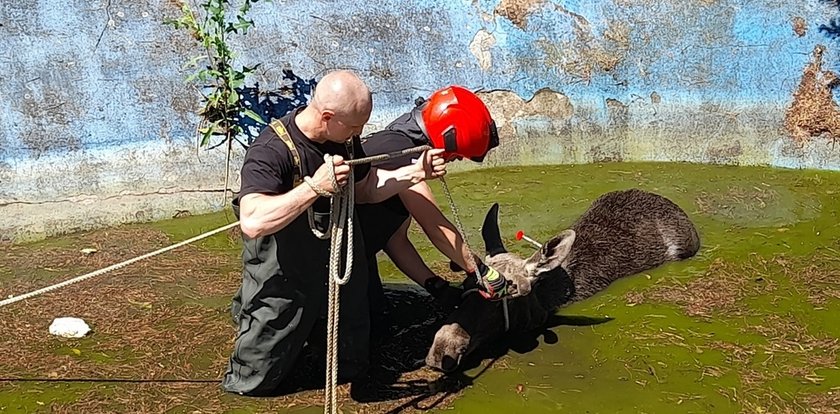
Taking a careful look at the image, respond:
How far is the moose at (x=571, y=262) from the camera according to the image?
4773 mm

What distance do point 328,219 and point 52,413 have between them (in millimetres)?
1676

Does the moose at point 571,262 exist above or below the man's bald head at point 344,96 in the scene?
below

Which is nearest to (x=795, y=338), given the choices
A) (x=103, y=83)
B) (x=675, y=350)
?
(x=675, y=350)

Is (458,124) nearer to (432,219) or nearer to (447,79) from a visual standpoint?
(432,219)

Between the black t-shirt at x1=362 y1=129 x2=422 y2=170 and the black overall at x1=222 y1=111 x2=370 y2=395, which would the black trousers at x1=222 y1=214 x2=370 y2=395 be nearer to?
the black overall at x1=222 y1=111 x2=370 y2=395

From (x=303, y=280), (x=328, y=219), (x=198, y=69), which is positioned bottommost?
(x=303, y=280)

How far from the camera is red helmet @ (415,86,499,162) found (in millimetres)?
4344

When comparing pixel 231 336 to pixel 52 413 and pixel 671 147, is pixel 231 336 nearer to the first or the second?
pixel 52 413

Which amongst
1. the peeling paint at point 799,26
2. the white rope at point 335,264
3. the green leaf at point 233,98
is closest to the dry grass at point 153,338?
the white rope at point 335,264

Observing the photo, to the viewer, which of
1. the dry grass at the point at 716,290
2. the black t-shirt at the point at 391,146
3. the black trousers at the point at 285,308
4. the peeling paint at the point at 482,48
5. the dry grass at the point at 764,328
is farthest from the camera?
the peeling paint at the point at 482,48

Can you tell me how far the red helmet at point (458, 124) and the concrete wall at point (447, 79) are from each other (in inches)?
130

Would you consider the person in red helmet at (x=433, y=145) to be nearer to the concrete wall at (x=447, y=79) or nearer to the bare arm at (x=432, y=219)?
the bare arm at (x=432, y=219)

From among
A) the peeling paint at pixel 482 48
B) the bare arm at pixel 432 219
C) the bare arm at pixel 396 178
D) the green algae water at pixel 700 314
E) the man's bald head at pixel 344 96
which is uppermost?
the peeling paint at pixel 482 48

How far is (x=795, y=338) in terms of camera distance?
488 centimetres
